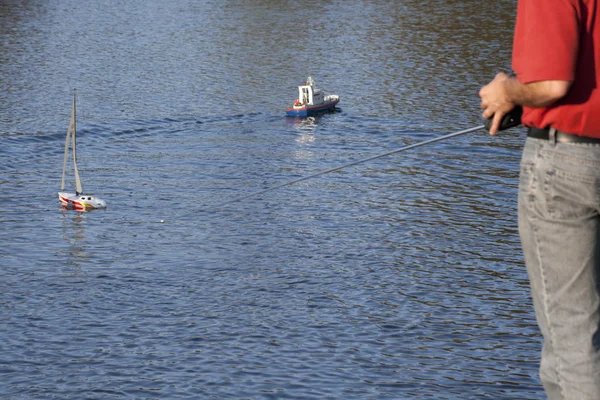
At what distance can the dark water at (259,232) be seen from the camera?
69.5 ft

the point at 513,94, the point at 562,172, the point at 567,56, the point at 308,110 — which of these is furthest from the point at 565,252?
the point at 308,110

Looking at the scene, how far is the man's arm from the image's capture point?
5.43m

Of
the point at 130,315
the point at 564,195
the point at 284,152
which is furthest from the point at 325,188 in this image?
the point at 564,195

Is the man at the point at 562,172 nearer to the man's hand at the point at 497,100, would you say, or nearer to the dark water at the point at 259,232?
the man's hand at the point at 497,100

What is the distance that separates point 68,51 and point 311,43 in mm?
16646

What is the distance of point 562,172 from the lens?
5566mm

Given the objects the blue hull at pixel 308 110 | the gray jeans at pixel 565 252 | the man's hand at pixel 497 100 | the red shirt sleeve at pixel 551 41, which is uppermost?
the red shirt sleeve at pixel 551 41

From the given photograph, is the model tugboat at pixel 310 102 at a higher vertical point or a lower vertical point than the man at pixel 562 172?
lower

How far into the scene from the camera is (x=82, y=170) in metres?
41.3

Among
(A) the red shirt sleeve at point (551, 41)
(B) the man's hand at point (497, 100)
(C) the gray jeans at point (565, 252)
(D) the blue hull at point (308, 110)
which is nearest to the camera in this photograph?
(A) the red shirt sleeve at point (551, 41)

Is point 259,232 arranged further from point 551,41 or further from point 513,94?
point 551,41

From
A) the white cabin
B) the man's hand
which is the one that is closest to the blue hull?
the white cabin

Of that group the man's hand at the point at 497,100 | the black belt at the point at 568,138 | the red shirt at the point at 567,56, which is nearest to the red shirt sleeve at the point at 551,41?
the red shirt at the point at 567,56

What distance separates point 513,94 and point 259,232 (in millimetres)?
26885
